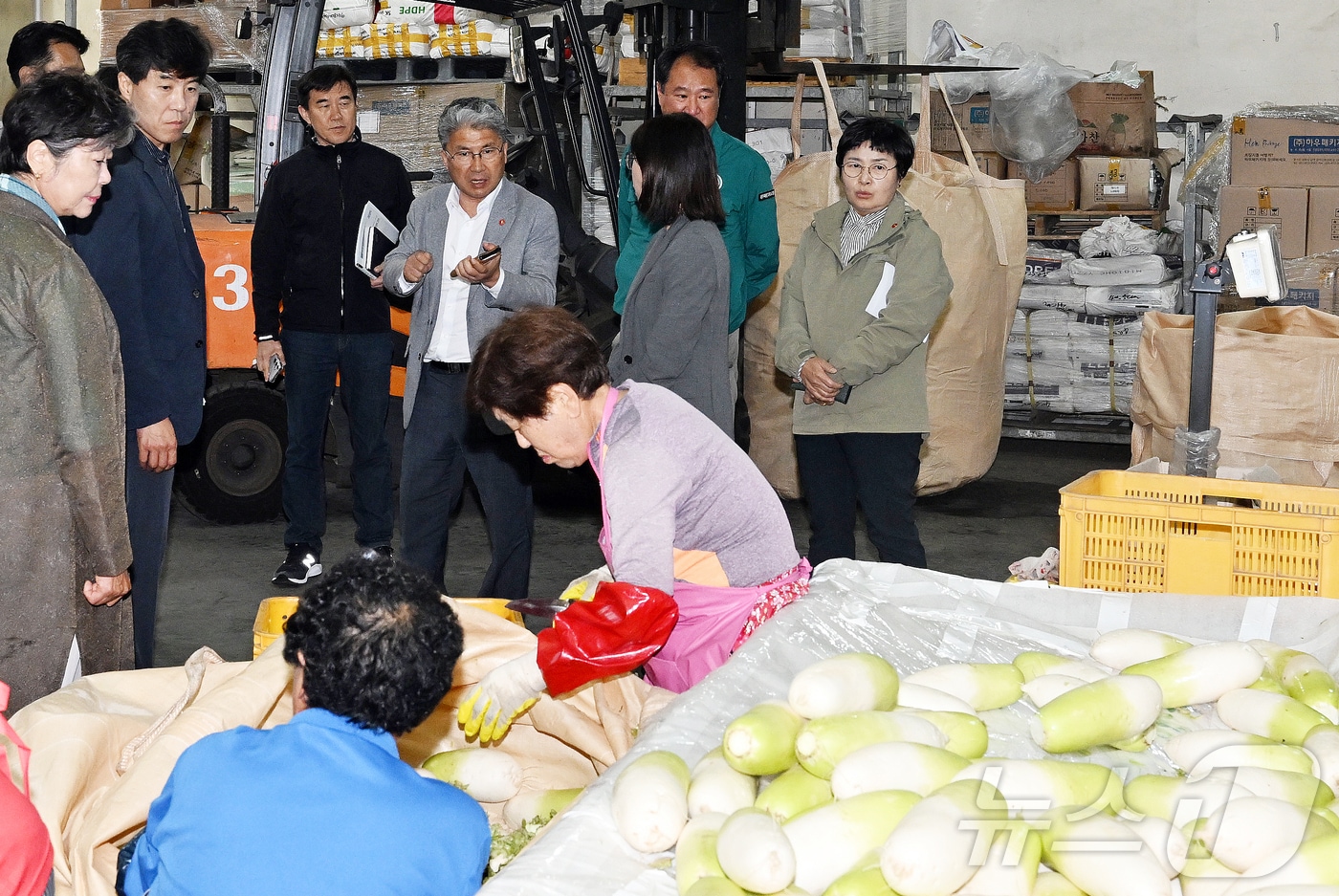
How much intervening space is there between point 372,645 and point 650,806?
0.38m

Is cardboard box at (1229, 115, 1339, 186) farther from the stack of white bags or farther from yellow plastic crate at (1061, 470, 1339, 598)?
yellow plastic crate at (1061, 470, 1339, 598)

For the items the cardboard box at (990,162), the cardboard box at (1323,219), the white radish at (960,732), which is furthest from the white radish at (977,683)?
the cardboard box at (990,162)

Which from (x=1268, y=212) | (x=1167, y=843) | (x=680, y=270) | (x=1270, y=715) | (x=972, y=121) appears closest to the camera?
(x=1167, y=843)

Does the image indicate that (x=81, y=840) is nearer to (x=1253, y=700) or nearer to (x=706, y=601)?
(x=706, y=601)

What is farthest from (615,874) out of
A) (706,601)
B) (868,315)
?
(868,315)

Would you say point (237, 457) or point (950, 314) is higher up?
point (950, 314)

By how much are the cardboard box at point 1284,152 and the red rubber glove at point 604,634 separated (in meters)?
5.22

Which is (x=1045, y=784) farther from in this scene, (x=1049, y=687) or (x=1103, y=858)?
(x=1049, y=687)

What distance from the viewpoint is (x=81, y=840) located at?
5.89ft

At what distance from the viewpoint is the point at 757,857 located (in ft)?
4.61

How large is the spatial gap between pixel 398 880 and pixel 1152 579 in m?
1.68

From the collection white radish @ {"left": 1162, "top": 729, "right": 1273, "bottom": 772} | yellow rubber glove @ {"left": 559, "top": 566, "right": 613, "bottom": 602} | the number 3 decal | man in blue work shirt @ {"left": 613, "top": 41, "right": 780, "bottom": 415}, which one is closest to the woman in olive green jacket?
man in blue work shirt @ {"left": 613, "top": 41, "right": 780, "bottom": 415}

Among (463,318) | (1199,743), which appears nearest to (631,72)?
(463,318)

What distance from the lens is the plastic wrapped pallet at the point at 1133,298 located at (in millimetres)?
6832
